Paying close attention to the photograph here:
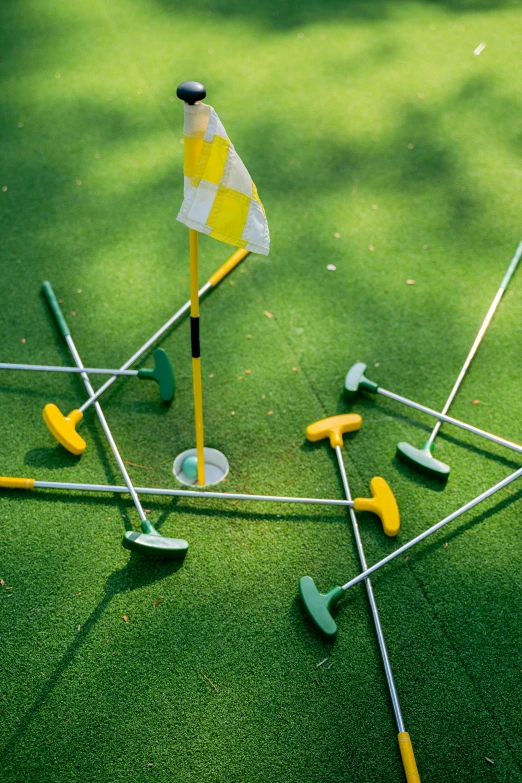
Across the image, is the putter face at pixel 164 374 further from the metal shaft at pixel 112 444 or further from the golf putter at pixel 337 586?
the golf putter at pixel 337 586

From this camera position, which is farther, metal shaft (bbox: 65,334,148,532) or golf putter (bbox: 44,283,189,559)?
metal shaft (bbox: 65,334,148,532)

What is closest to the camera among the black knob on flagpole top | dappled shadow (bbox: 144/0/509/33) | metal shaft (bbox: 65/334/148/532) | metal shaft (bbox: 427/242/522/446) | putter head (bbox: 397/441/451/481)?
the black knob on flagpole top

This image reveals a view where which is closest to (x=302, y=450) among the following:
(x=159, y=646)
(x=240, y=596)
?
(x=240, y=596)

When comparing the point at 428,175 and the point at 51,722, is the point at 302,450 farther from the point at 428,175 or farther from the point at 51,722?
the point at 428,175

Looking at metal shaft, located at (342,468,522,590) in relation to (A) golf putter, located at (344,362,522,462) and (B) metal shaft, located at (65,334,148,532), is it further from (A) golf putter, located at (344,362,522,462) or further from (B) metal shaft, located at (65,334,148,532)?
(B) metal shaft, located at (65,334,148,532)

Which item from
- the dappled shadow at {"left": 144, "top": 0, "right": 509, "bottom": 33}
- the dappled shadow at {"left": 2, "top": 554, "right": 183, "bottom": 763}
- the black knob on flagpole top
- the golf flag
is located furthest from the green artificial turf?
the black knob on flagpole top

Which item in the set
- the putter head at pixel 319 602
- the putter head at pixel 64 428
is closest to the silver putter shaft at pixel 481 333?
the putter head at pixel 319 602

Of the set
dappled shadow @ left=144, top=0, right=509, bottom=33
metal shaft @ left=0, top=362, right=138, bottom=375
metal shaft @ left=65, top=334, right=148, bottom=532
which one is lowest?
metal shaft @ left=65, top=334, right=148, bottom=532
